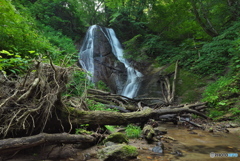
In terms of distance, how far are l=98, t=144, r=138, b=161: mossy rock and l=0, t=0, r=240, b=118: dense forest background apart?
7.47 ft

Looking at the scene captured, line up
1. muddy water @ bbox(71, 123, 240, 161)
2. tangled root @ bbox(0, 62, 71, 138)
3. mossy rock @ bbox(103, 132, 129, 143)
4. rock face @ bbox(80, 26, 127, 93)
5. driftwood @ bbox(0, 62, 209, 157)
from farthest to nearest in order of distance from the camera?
rock face @ bbox(80, 26, 127, 93), mossy rock @ bbox(103, 132, 129, 143), muddy water @ bbox(71, 123, 240, 161), tangled root @ bbox(0, 62, 71, 138), driftwood @ bbox(0, 62, 209, 157)

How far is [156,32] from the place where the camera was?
1962 centimetres

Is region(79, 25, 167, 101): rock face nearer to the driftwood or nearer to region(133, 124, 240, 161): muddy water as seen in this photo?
region(133, 124, 240, 161): muddy water

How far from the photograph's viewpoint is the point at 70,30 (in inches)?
683

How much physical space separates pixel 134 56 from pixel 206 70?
7821 mm

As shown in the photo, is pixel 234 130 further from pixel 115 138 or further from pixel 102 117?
pixel 102 117

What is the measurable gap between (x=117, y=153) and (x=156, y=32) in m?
19.3

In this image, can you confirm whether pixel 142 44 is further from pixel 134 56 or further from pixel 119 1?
pixel 119 1

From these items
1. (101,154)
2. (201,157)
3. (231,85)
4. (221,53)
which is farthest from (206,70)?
(101,154)

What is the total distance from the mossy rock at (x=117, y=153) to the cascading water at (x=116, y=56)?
1014cm

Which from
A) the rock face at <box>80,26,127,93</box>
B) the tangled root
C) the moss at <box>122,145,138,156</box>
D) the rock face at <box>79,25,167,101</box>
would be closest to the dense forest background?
the tangled root

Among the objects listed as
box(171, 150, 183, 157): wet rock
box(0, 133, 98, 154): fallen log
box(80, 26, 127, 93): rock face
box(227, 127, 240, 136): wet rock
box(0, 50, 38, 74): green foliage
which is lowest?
box(227, 127, 240, 136): wet rock

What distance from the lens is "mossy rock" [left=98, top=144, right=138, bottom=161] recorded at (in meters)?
2.78

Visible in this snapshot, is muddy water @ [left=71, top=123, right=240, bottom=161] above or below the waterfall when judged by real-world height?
below
